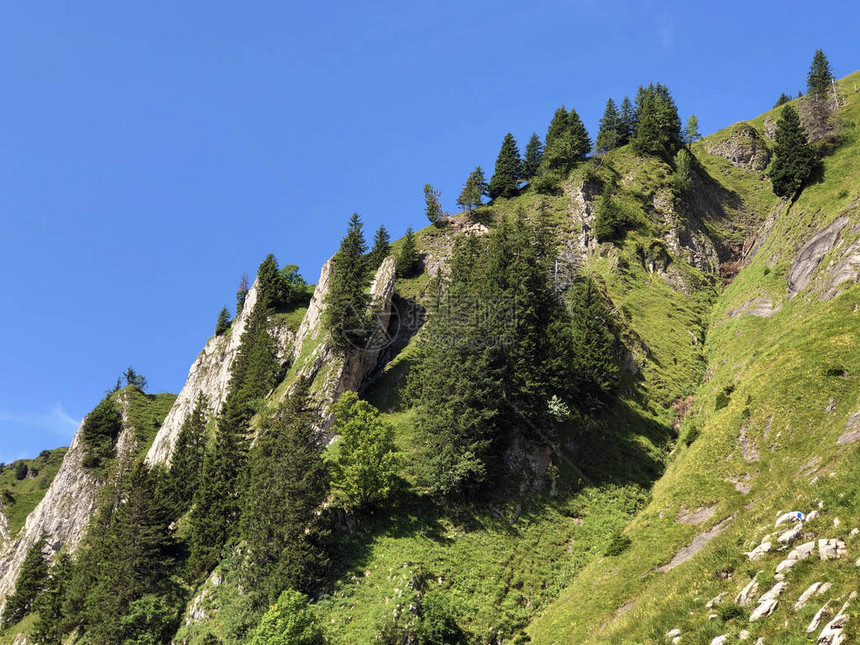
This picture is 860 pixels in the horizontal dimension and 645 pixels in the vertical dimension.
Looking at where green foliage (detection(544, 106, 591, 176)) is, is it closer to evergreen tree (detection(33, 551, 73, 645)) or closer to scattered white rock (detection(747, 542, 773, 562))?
scattered white rock (detection(747, 542, 773, 562))

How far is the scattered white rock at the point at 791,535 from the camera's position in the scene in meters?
19.1

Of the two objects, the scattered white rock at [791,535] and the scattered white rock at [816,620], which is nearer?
the scattered white rock at [816,620]

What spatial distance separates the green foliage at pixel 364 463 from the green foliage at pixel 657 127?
9321 centimetres

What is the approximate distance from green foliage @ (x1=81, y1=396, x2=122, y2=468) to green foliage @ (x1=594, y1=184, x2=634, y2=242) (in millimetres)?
103977

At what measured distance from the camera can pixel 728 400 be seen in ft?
147

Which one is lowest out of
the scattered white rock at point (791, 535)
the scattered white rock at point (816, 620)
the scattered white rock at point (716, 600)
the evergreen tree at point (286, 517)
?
the scattered white rock at point (716, 600)

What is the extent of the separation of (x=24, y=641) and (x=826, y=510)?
92.8m

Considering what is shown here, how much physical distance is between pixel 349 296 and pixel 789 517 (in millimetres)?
53110

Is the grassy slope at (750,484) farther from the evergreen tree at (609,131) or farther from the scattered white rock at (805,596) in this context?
the evergreen tree at (609,131)

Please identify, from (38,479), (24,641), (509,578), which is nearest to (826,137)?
(509,578)

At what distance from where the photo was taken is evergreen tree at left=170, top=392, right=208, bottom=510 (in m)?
64.5

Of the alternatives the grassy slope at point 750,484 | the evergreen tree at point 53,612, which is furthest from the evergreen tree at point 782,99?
the evergreen tree at point 53,612

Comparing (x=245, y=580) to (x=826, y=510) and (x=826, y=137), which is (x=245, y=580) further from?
(x=826, y=137)

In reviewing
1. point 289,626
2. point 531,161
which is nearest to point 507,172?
point 531,161
